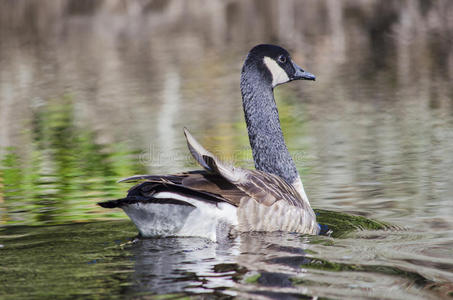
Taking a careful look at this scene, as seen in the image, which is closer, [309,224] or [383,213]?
[309,224]

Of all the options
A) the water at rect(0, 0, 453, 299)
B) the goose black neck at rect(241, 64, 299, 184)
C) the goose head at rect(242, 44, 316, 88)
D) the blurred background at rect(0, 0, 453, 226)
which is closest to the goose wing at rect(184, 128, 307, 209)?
the water at rect(0, 0, 453, 299)

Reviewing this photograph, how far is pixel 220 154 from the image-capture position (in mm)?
12578

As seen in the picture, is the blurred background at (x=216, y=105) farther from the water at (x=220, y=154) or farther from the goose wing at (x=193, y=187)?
the goose wing at (x=193, y=187)

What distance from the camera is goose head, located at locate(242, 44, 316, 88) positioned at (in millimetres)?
9359

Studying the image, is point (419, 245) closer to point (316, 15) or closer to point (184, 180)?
point (184, 180)

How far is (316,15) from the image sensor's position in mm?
40781

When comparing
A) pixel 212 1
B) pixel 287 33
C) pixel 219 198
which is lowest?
pixel 219 198

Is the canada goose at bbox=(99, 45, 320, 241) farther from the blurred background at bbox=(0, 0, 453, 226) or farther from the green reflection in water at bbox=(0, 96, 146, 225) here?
the green reflection in water at bbox=(0, 96, 146, 225)

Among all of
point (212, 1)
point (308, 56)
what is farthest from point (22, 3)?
point (308, 56)

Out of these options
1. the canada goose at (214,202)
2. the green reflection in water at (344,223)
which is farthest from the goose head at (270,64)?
the green reflection in water at (344,223)

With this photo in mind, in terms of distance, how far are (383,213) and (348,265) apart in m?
2.57

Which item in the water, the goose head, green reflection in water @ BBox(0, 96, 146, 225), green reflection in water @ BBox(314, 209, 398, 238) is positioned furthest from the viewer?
the goose head

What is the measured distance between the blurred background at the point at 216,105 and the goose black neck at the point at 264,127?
95 cm

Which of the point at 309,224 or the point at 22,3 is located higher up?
the point at 22,3
